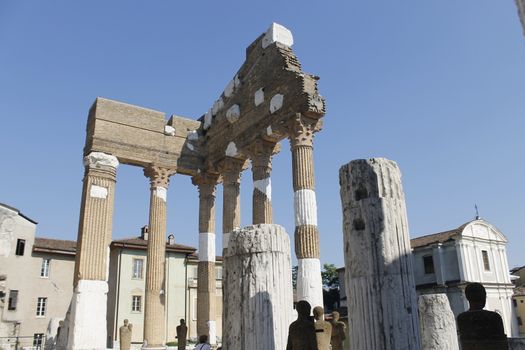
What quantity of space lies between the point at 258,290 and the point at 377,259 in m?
1.73

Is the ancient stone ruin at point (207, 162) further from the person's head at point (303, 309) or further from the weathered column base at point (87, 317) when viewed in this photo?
the person's head at point (303, 309)

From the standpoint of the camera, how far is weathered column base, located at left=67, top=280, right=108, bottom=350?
14531 mm

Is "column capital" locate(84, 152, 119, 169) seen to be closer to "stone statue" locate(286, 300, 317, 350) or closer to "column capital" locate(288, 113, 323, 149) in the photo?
"column capital" locate(288, 113, 323, 149)

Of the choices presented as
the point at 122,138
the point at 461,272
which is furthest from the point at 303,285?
the point at 461,272

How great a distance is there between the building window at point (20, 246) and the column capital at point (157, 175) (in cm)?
1817

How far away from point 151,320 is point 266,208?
224 inches

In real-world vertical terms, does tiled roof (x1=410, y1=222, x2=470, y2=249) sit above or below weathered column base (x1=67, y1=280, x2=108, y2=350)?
above

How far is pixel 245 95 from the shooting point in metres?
16.6

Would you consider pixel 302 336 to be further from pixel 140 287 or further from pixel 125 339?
pixel 140 287

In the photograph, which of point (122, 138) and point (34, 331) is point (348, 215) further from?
point (34, 331)

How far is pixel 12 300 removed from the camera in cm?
3014

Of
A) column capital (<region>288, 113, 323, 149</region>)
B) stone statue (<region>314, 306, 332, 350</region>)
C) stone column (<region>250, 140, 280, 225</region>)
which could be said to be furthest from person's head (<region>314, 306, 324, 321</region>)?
stone column (<region>250, 140, 280, 225</region>)

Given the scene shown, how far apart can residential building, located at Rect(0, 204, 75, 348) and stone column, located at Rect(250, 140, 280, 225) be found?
20.2 metres

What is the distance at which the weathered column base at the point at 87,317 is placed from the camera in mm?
14531
